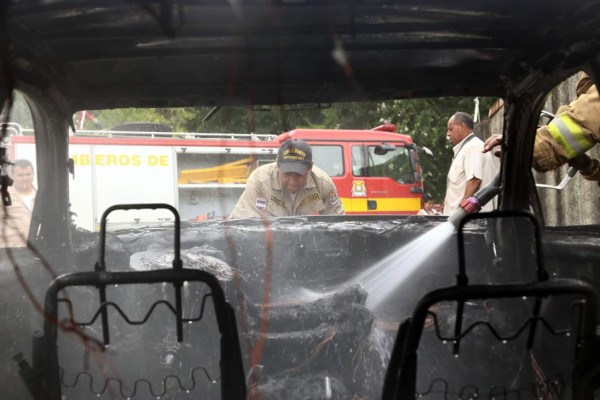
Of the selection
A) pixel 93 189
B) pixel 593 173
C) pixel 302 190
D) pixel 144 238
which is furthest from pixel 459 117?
Answer: pixel 93 189

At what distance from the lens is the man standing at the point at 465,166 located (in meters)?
6.29

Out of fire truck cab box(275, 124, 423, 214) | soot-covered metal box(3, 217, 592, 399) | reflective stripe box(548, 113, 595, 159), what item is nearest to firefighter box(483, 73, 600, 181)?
reflective stripe box(548, 113, 595, 159)

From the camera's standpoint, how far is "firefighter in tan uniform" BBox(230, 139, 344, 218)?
500 centimetres

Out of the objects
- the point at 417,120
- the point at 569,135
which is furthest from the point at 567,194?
the point at 569,135

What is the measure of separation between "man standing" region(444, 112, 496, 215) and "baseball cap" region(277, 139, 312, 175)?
1746mm

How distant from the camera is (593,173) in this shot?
3.48 meters

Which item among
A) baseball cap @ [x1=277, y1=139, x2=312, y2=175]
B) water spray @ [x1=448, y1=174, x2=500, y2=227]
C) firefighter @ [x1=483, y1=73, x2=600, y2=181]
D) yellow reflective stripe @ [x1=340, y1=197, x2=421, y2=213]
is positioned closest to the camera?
firefighter @ [x1=483, y1=73, x2=600, y2=181]

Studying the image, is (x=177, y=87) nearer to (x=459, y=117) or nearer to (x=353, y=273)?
(x=353, y=273)

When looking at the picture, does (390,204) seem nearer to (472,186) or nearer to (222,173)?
(222,173)

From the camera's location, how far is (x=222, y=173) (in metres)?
14.0

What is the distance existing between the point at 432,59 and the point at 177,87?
1010mm

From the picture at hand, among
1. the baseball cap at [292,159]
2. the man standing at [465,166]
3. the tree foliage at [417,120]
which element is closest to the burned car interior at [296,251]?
the baseball cap at [292,159]

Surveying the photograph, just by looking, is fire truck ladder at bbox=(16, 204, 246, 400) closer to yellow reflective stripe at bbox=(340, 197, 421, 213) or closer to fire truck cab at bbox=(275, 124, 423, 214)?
fire truck cab at bbox=(275, 124, 423, 214)

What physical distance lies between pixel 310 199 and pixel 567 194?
159 inches
